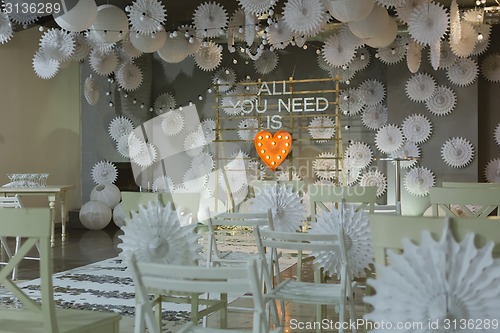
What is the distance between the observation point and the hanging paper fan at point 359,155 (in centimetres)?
1080

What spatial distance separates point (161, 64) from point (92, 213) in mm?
3296

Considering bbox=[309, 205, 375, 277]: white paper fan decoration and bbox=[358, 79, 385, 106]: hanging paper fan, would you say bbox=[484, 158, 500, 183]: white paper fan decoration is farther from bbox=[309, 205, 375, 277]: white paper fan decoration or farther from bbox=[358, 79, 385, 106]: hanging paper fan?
bbox=[309, 205, 375, 277]: white paper fan decoration

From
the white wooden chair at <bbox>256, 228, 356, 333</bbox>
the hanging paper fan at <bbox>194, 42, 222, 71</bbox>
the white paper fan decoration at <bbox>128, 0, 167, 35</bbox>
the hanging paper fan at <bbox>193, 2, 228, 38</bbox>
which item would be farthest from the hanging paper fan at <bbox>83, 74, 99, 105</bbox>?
the white wooden chair at <bbox>256, 228, 356, 333</bbox>

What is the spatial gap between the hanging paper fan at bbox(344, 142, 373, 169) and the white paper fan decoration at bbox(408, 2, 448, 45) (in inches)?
137

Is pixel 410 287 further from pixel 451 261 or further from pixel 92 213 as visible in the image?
pixel 92 213

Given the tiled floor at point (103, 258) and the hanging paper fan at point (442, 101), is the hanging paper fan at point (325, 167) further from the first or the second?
the tiled floor at point (103, 258)

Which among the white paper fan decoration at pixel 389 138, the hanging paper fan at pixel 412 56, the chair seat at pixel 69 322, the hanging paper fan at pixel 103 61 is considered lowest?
the chair seat at pixel 69 322

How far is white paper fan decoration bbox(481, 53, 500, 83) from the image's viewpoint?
1000 cm

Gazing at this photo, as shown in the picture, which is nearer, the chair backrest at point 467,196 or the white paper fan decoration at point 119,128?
the chair backrest at point 467,196

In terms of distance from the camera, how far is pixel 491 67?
10.0 m

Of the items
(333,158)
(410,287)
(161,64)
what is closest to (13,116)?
(161,64)

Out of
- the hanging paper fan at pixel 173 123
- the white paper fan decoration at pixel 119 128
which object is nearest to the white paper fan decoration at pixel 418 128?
the hanging paper fan at pixel 173 123

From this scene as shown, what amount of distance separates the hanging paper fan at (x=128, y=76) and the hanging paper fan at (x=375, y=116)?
3.90 m

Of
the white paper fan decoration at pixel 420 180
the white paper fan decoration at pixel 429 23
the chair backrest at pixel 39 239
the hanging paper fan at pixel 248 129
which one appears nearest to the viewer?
the chair backrest at pixel 39 239
